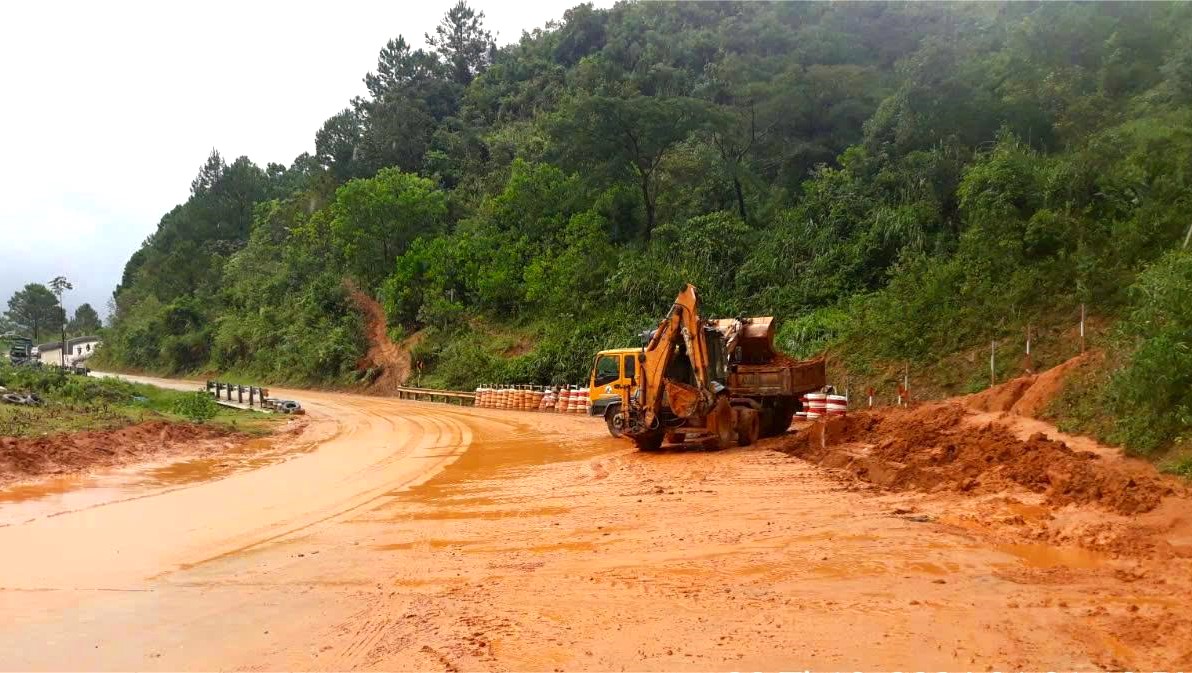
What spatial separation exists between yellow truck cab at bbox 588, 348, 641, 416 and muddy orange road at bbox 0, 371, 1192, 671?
5655mm

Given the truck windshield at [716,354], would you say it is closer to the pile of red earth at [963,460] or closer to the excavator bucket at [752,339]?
the excavator bucket at [752,339]

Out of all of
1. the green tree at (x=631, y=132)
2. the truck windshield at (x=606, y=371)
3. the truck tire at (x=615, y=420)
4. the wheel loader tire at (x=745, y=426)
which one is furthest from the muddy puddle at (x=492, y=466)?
the green tree at (x=631, y=132)

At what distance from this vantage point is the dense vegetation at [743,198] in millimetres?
24062

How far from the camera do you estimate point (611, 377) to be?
19.1m

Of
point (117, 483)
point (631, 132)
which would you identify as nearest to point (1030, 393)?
point (117, 483)

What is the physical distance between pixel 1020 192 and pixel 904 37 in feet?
118

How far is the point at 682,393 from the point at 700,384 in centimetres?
42

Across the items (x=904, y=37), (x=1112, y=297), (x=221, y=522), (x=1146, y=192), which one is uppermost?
(x=904, y=37)

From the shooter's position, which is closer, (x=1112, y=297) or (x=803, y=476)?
(x=803, y=476)

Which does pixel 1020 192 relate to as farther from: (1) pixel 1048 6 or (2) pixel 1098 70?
(1) pixel 1048 6

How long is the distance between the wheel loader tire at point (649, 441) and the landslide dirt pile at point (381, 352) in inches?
1268

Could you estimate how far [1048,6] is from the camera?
35250 mm

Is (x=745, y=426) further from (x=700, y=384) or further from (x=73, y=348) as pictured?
(x=73, y=348)

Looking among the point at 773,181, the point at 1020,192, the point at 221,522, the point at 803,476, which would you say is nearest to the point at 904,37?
the point at 773,181
